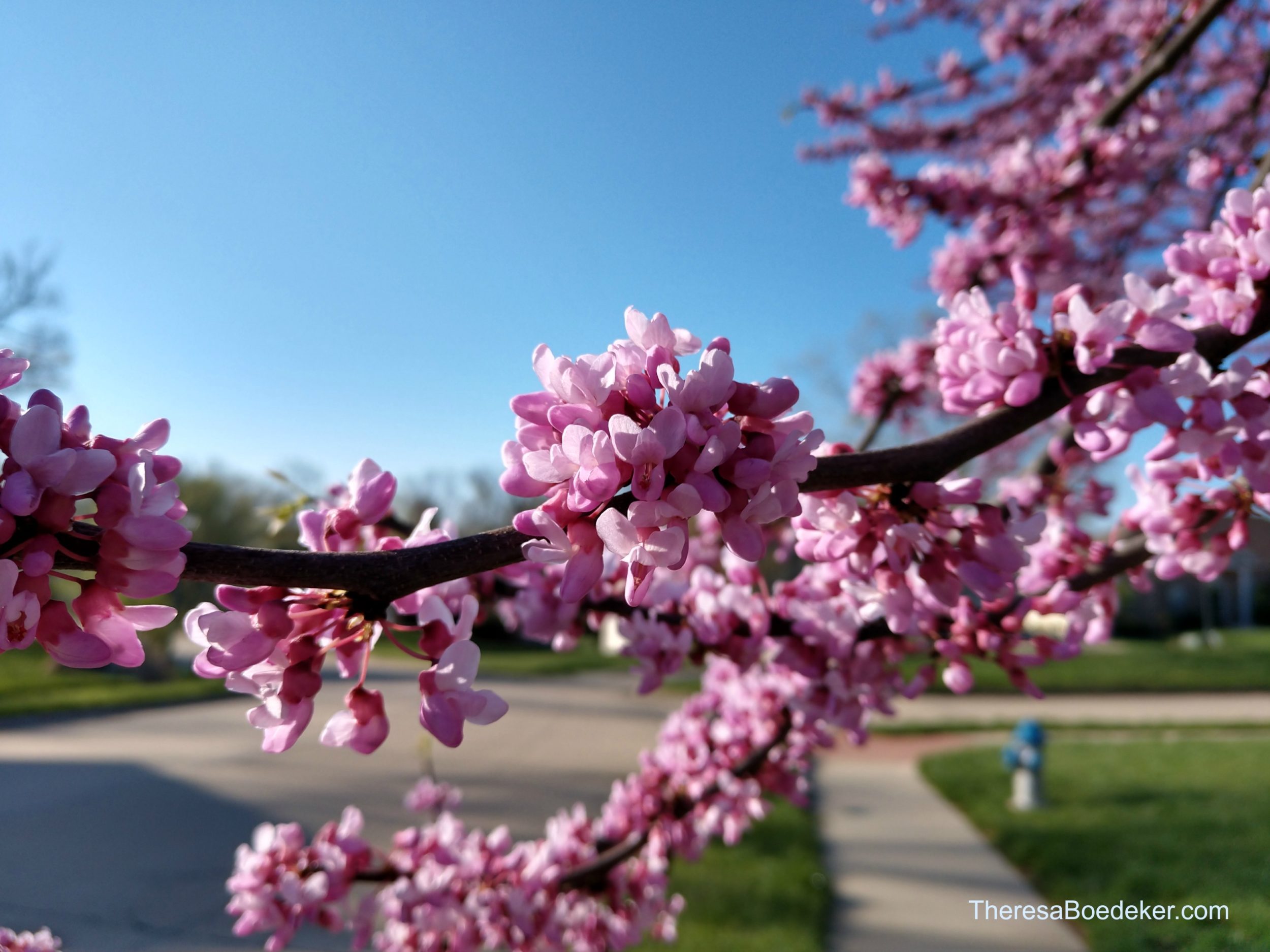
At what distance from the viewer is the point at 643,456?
0.54 meters

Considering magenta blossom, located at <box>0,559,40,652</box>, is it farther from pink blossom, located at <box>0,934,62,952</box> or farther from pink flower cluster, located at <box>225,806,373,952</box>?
pink flower cluster, located at <box>225,806,373,952</box>

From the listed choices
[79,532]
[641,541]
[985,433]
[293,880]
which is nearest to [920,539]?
[985,433]

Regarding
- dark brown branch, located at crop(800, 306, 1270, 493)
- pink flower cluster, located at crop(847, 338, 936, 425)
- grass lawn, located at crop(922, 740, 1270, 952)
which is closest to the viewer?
dark brown branch, located at crop(800, 306, 1270, 493)

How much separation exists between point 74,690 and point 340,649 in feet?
33.8

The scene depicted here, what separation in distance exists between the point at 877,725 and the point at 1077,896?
5.24 meters

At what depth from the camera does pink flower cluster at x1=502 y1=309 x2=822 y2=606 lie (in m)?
0.54

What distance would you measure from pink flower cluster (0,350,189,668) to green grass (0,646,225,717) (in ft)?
26.3

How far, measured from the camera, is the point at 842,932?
Result: 328 cm

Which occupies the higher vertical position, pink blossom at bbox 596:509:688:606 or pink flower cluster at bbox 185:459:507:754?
pink blossom at bbox 596:509:688:606

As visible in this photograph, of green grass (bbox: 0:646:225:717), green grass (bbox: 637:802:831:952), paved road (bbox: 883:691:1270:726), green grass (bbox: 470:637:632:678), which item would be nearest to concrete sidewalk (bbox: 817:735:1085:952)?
green grass (bbox: 637:802:831:952)

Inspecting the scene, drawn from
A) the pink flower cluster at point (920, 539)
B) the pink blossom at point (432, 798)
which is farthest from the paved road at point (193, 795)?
the pink flower cluster at point (920, 539)

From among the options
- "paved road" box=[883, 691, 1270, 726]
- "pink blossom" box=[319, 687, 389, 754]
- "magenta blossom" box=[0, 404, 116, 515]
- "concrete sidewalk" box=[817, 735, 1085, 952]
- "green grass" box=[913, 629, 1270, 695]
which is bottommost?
"concrete sidewalk" box=[817, 735, 1085, 952]

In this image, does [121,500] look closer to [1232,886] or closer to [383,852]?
[383,852]

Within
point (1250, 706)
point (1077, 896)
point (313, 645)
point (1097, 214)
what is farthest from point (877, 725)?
point (313, 645)
